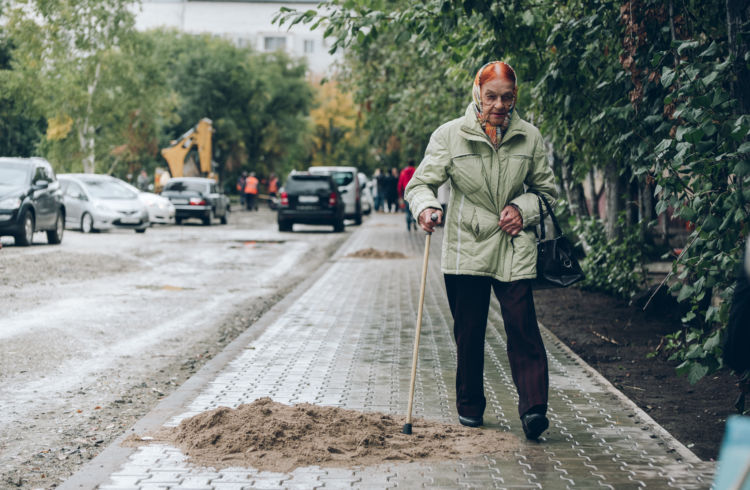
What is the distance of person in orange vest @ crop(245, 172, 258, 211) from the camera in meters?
49.4

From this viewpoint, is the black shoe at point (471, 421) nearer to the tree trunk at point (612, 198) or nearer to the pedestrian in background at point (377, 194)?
the tree trunk at point (612, 198)

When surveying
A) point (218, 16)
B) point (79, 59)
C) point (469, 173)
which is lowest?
point (469, 173)

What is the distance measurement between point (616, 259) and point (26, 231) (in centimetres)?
1386

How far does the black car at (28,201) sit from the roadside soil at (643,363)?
39.1 ft

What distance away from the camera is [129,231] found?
29.3 meters

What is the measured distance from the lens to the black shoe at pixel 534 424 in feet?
16.9

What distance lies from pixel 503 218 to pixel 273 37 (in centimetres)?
9776

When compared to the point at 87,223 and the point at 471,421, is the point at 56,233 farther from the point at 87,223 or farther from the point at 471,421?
the point at 471,421

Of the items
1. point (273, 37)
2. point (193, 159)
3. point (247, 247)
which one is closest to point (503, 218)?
point (247, 247)

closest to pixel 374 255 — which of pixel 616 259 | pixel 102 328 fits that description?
pixel 616 259

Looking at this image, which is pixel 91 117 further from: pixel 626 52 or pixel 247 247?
pixel 626 52

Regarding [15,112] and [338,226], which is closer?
[338,226]

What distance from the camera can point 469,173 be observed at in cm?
534

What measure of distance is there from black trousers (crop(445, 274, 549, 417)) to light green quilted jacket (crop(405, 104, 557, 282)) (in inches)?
5.3
